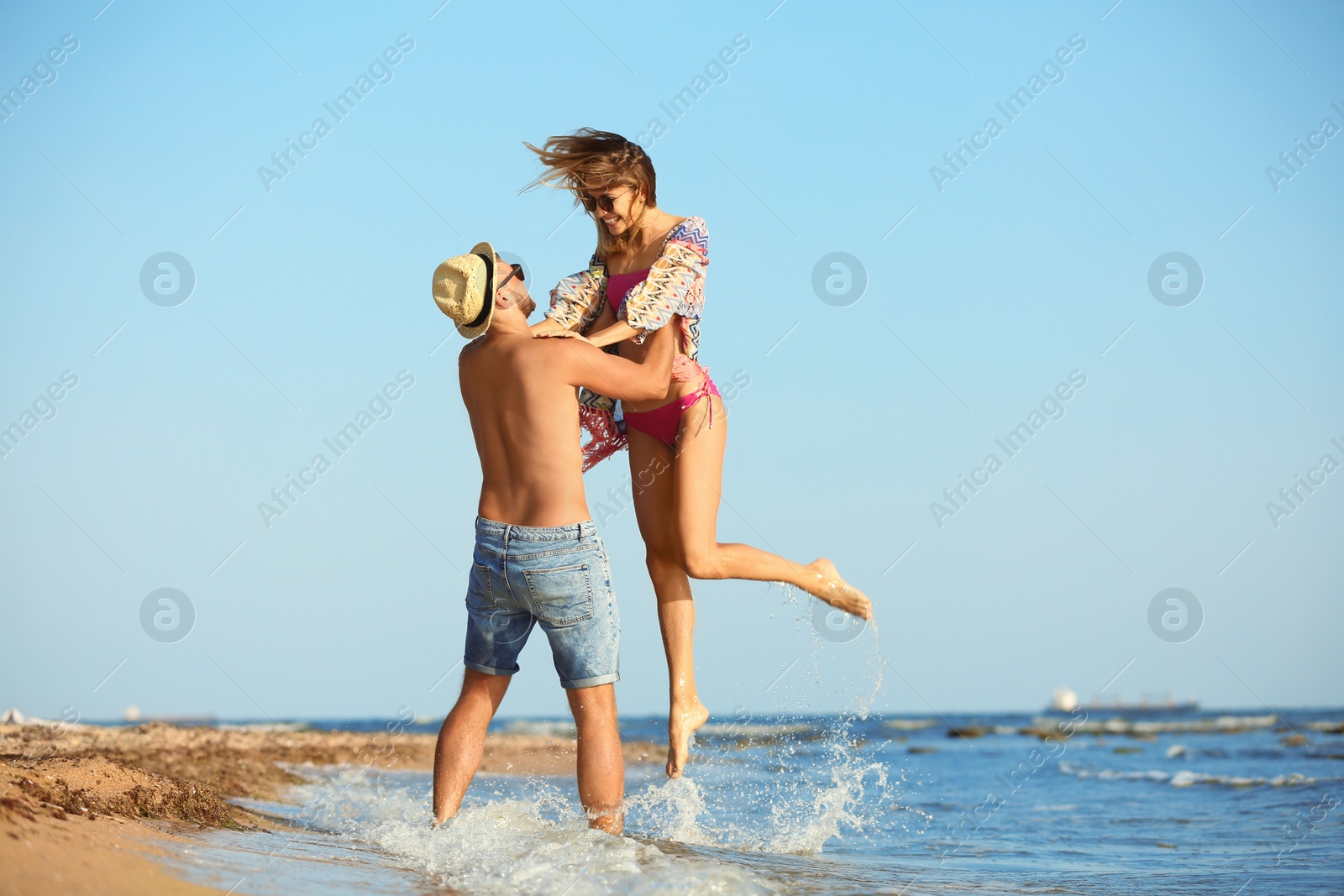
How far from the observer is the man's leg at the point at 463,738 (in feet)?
13.6

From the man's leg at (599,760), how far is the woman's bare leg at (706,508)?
37.1 inches

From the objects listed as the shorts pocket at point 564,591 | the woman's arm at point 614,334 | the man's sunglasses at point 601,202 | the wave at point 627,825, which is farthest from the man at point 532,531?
the man's sunglasses at point 601,202

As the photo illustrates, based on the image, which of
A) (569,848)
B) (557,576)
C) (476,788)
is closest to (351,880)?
(569,848)

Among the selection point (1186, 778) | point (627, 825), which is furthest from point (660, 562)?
point (1186, 778)

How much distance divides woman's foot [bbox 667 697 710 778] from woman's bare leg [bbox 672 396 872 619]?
681mm

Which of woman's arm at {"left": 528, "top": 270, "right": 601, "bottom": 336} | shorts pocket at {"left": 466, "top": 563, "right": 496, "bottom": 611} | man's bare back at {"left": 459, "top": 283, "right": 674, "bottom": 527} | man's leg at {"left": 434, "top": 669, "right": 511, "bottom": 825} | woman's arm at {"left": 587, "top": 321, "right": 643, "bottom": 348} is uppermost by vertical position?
woman's arm at {"left": 528, "top": 270, "right": 601, "bottom": 336}

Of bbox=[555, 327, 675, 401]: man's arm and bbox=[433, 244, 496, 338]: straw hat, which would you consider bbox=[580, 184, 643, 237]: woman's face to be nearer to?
bbox=[555, 327, 675, 401]: man's arm

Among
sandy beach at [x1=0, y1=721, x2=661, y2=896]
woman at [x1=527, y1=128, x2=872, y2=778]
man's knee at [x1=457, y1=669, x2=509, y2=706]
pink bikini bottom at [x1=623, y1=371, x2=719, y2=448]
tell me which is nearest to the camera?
sandy beach at [x1=0, y1=721, x2=661, y2=896]

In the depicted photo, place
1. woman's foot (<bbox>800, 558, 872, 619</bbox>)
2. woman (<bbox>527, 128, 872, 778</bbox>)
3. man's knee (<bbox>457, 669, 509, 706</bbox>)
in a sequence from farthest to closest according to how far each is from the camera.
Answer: woman's foot (<bbox>800, 558, 872, 619</bbox>) → woman (<bbox>527, 128, 872, 778</bbox>) → man's knee (<bbox>457, 669, 509, 706</bbox>)

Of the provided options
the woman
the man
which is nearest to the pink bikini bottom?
the woman

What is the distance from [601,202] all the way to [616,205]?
73 millimetres

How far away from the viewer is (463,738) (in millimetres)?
4164

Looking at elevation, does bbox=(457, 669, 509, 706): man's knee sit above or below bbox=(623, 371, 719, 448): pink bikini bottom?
below

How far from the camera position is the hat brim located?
159 inches
